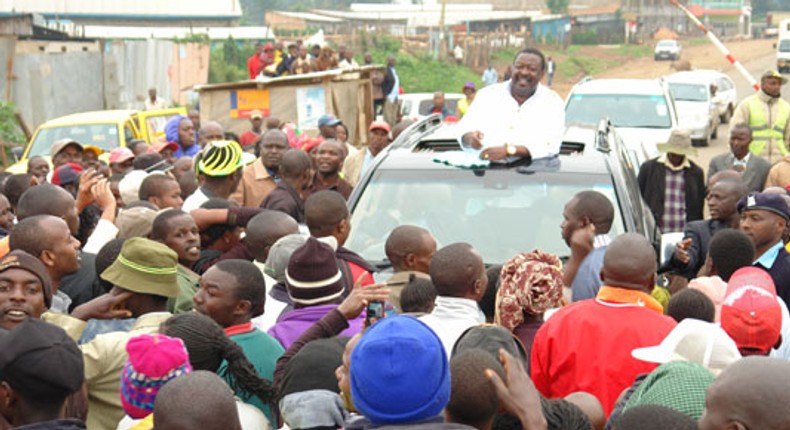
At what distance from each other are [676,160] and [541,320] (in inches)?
220

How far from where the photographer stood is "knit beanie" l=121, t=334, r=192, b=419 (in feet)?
12.6

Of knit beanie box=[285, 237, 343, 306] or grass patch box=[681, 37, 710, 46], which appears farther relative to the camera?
grass patch box=[681, 37, 710, 46]

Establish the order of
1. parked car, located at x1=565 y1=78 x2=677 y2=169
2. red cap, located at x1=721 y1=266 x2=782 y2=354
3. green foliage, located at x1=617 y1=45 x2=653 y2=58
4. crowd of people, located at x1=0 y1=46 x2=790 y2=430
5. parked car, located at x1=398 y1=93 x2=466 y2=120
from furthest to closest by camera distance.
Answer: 1. green foliage, located at x1=617 y1=45 x2=653 y2=58
2. parked car, located at x1=398 y1=93 x2=466 y2=120
3. parked car, located at x1=565 y1=78 x2=677 y2=169
4. red cap, located at x1=721 y1=266 x2=782 y2=354
5. crowd of people, located at x1=0 y1=46 x2=790 y2=430

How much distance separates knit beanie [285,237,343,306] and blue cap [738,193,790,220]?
8.53ft

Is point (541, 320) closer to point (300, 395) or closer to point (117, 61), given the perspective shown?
point (300, 395)

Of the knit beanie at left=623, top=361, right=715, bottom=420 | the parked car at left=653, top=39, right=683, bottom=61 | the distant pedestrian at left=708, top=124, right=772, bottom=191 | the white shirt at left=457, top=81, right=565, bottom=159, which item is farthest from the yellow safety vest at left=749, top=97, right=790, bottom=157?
the parked car at left=653, top=39, right=683, bottom=61

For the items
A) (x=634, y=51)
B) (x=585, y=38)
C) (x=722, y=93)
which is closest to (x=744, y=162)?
(x=722, y=93)

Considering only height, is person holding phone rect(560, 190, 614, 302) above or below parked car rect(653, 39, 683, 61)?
above

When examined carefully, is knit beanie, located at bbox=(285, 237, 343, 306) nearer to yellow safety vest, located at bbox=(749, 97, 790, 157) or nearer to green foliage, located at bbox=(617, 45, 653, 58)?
yellow safety vest, located at bbox=(749, 97, 790, 157)

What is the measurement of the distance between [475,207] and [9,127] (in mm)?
A: 15223

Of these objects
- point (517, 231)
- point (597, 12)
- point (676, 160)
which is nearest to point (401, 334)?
point (517, 231)

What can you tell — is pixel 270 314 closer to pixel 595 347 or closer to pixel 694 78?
pixel 595 347

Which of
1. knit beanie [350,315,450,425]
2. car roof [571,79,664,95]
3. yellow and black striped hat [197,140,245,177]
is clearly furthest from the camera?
car roof [571,79,664,95]

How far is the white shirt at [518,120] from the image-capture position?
24.6ft
